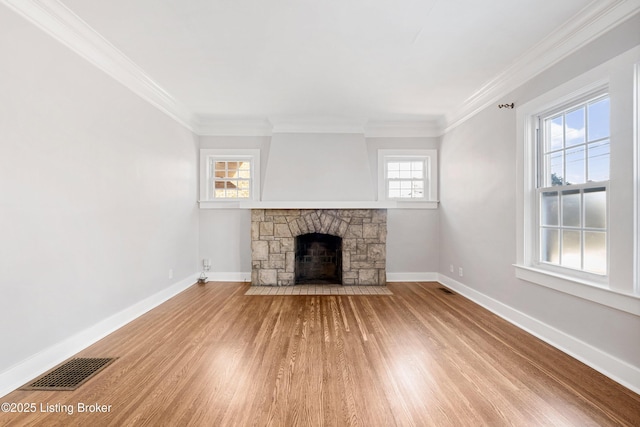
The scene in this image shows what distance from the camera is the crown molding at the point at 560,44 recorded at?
77.9 inches

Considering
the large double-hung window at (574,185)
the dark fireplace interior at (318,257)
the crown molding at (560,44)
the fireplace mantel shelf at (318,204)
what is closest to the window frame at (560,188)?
the large double-hung window at (574,185)

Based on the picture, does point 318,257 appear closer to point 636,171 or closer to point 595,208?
point 595,208

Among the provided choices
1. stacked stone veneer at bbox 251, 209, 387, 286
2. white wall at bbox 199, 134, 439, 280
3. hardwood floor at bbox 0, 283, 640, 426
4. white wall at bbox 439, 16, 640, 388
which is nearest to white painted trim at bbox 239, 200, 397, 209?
stacked stone veneer at bbox 251, 209, 387, 286

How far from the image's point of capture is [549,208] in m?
2.68

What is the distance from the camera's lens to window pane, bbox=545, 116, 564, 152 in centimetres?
259

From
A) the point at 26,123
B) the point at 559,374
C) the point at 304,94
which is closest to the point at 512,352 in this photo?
the point at 559,374

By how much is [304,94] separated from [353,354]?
2991 millimetres

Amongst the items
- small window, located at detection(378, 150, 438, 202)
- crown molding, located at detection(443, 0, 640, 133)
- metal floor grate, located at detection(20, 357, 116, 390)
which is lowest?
metal floor grate, located at detection(20, 357, 116, 390)

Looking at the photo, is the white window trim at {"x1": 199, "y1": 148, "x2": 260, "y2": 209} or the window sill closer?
the window sill

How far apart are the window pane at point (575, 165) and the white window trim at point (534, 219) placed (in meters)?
0.34

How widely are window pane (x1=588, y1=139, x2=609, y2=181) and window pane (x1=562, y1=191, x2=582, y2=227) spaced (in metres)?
0.21

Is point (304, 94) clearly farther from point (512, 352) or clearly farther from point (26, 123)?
point (512, 352)

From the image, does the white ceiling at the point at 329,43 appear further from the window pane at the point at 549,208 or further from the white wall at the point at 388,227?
the window pane at the point at 549,208

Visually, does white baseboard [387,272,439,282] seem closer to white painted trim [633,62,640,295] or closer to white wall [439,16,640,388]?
white wall [439,16,640,388]
